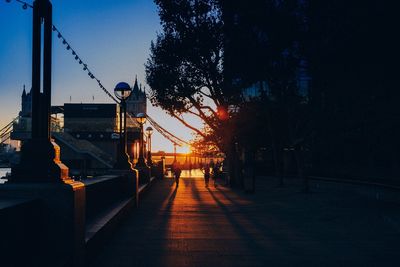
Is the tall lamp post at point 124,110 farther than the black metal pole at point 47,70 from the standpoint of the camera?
Yes

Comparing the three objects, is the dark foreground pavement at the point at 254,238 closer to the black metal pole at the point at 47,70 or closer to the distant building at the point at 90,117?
the black metal pole at the point at 47,70

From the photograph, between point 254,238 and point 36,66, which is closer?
point 36,66

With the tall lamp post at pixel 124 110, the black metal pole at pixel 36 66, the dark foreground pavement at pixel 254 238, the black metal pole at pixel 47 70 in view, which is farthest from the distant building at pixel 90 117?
the black metal pole at pixel 36 66

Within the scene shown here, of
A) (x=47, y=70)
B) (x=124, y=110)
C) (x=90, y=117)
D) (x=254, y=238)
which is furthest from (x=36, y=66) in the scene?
(x=90, y=117)

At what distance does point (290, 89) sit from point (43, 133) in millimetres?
21042

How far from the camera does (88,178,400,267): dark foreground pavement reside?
805 cm

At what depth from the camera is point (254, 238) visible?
10.4m

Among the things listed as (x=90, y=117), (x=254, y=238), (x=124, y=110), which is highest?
(x=90, y=117)

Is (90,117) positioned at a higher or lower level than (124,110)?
higher

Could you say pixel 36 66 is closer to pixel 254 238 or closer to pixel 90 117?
pixel 254 238

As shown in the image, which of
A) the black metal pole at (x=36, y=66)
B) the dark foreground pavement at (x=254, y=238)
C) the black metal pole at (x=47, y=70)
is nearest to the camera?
the black metal pole at (x=36, y=66)

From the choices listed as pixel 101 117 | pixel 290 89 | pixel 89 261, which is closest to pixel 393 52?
pixel 89 261

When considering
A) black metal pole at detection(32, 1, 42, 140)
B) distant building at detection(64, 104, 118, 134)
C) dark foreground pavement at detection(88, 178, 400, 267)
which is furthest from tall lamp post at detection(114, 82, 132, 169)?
distant building at detection(64, 104, 118, 134)

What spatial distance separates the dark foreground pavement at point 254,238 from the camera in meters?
8.05
